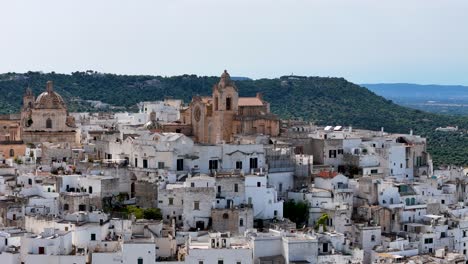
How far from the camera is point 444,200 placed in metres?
55.7

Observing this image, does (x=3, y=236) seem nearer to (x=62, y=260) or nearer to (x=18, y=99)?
(x=62, y=260)

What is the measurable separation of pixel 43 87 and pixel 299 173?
68.1 metres

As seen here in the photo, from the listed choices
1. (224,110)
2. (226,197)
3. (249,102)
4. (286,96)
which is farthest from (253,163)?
(286,96)

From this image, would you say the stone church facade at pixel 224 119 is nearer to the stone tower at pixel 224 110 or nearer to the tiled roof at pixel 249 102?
the stone tower at pixel 224 110

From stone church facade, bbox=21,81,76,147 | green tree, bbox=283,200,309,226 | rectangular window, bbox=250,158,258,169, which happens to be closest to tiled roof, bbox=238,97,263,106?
rectangular window, bbox=250,158,258,169

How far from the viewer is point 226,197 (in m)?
47.1

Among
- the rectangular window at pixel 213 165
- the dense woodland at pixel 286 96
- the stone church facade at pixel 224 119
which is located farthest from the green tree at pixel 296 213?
the dense woodland at pixel 286 96

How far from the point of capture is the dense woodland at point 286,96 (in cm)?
11288

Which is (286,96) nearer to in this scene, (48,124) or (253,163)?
(48,124)

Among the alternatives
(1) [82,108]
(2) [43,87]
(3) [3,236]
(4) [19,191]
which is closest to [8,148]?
(4) [19,191]

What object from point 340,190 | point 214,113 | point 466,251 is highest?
point 214,113

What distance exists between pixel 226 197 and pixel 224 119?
46.5 ft

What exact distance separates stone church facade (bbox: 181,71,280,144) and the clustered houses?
9cm

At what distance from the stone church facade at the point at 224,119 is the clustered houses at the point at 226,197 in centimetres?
9
